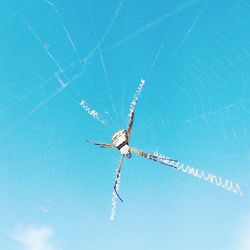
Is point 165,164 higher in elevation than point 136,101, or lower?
lower

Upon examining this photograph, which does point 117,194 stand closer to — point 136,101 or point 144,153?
point 144,153

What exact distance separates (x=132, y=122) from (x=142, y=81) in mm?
1435

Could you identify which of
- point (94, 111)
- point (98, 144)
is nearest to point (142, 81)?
point (94, 111)

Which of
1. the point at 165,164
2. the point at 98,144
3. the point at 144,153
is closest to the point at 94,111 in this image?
the point at 98,144

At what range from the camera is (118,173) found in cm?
1341

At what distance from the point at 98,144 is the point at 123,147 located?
99 cm

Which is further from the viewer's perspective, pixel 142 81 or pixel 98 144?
pixel 98 144

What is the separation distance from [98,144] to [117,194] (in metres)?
1.90

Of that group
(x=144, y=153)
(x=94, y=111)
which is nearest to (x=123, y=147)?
(x=144, y=153)

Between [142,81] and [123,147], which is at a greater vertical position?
[142,81]

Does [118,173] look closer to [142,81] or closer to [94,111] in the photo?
[94,111]

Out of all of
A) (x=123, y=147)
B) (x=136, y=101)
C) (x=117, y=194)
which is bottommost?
(x=117, y=194)

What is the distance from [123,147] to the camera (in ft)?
42.3

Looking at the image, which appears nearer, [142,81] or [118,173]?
[142,81]
